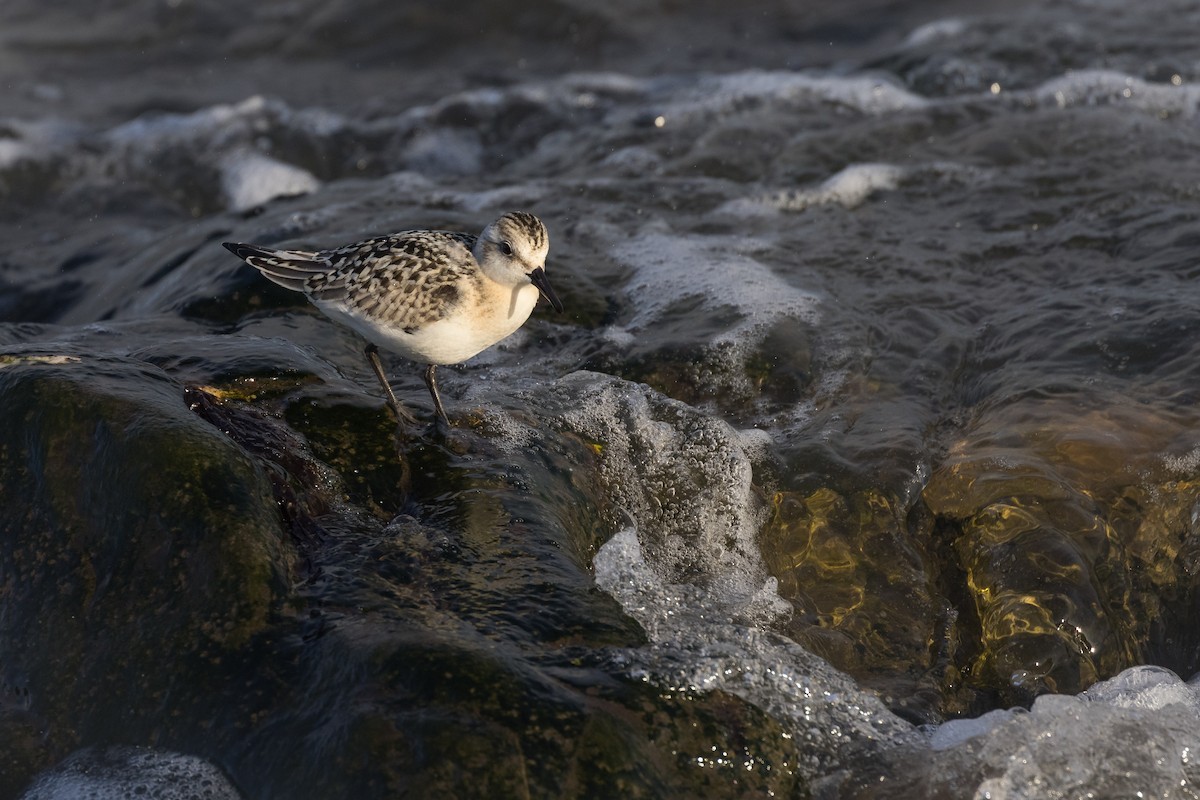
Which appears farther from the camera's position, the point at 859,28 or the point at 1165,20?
the point at 859,28

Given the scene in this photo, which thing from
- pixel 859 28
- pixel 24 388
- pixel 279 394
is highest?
pixel 24 388

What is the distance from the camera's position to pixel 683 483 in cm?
570

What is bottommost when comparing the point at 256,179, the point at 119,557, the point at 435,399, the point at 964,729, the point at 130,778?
the point at 256,179

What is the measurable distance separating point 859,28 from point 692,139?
4.79m

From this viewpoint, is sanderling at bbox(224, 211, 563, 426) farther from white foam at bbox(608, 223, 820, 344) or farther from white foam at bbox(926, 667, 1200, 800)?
white foam at bbox(926, 667, 1200, 800)

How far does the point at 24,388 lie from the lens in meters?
4.72

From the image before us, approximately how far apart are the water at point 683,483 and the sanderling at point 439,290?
337mm

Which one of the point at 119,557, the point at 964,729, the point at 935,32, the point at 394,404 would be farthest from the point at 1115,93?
the point at 119,557

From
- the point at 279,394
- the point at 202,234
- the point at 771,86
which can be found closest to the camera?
the point at 279,394

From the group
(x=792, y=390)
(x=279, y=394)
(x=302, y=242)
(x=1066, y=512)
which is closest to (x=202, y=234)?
(x=302, y=242)

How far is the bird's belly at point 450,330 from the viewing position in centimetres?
528

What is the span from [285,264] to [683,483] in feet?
7.16

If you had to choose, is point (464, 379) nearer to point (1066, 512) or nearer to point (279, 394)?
point (279, 394)

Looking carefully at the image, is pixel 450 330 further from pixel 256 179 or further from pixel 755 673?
pixel 256 179
